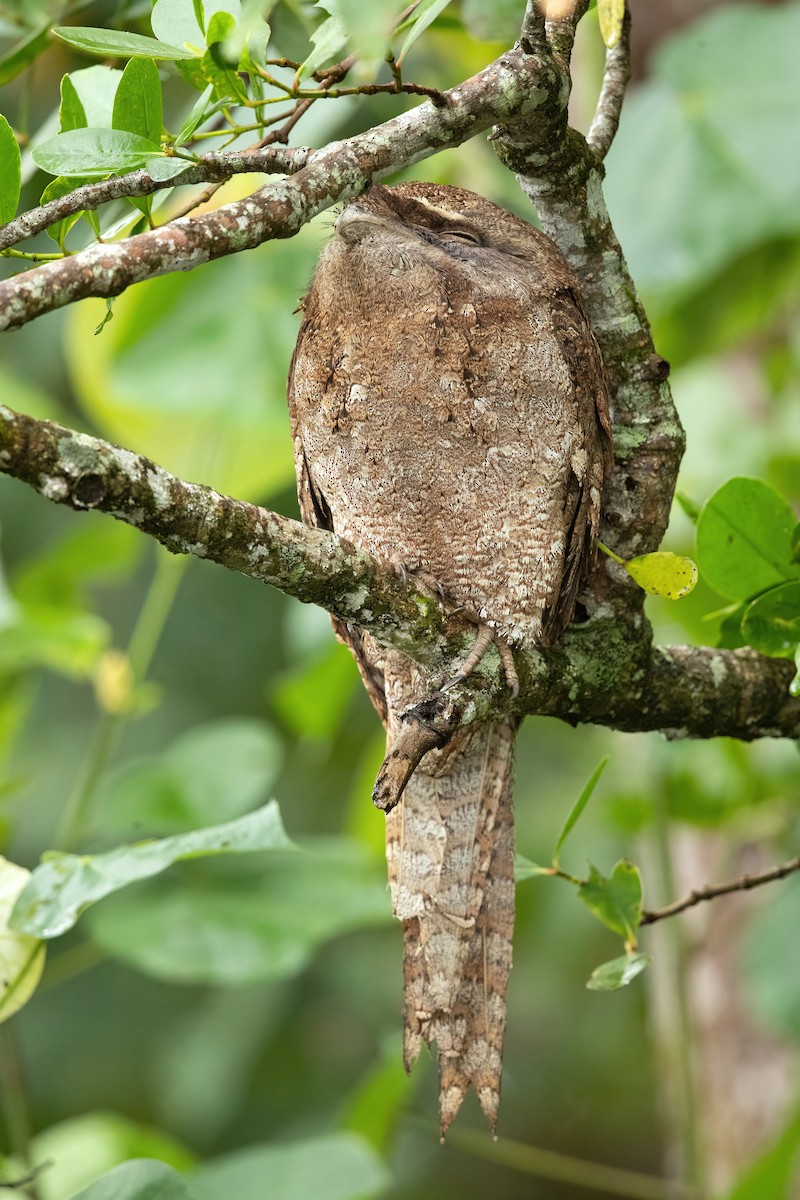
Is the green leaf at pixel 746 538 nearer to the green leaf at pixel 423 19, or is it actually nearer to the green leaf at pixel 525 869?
the green leaf at pixel 525 869

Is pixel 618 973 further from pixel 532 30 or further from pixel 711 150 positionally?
pixel 711 150

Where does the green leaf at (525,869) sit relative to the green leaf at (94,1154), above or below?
above

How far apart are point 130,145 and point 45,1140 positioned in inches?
103

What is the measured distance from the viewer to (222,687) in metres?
5.71

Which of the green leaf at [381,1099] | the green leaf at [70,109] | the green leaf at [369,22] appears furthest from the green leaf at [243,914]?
the green leaf at [369,22]

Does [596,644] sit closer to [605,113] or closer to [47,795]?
[605,113]

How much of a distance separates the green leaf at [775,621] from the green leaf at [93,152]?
978 mm

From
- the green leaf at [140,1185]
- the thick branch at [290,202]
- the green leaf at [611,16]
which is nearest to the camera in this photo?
the thick branch at [290,202]

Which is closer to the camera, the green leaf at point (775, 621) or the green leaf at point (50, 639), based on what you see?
the green leaf at point (775, 621)

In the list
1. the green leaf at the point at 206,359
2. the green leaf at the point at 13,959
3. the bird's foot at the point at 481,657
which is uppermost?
the green leaf at the point at 206,359

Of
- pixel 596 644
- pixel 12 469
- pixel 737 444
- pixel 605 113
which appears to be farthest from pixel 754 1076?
pixel 12 469

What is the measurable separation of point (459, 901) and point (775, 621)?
62cm

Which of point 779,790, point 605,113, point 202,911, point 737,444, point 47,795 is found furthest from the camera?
point 47,795

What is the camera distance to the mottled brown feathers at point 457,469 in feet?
5.95
